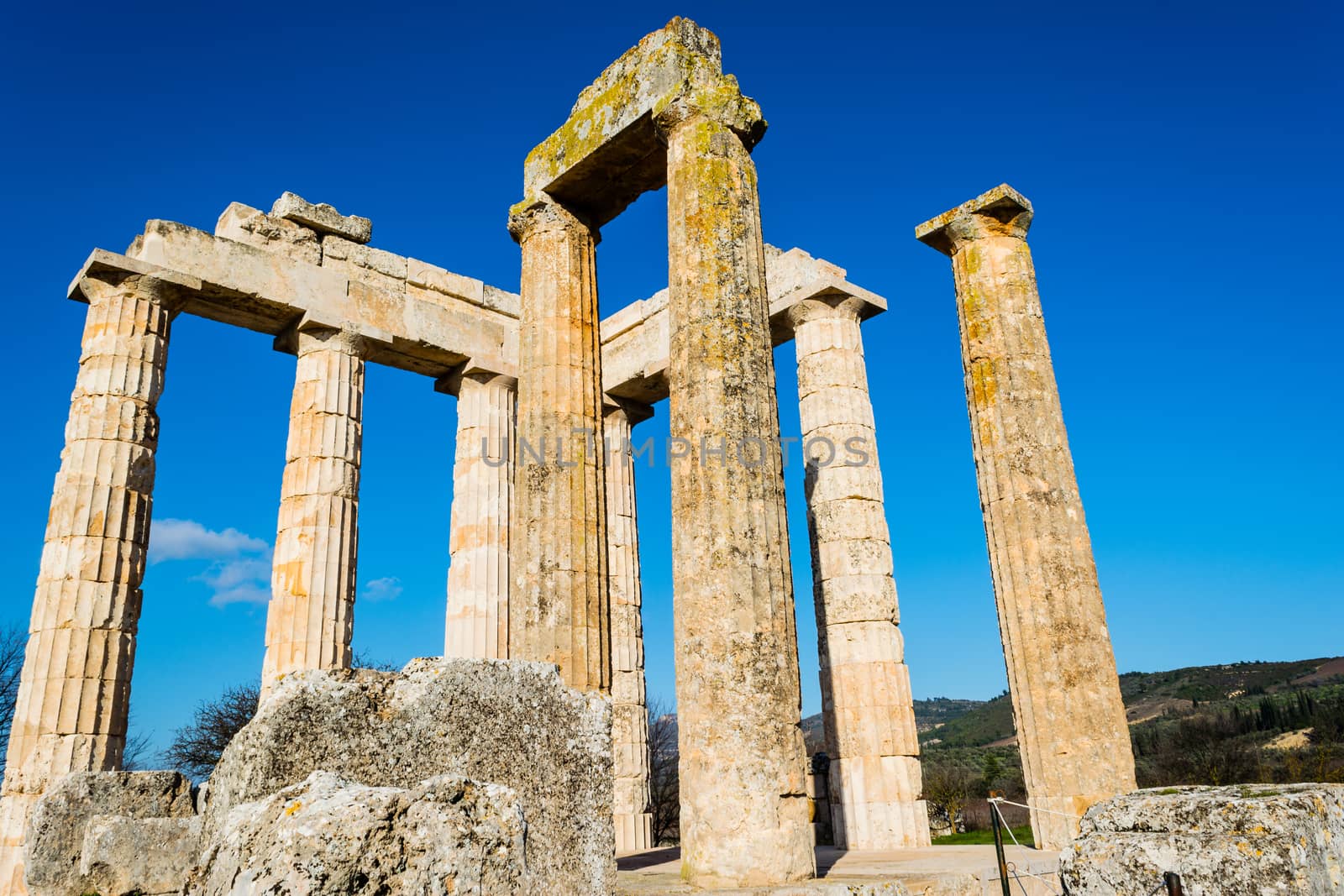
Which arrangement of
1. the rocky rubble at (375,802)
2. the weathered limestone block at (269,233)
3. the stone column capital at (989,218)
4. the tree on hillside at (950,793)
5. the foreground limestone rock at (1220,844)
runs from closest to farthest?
the rocky rubble at (375,802) → the foreground limestone rock at (1220,844) → the stone column capital at (989,218) → the weathered limestone block at (269,233) → the tree on hillside at (950,793)

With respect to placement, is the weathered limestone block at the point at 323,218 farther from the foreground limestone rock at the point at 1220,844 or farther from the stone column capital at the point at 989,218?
the foreground limestone rock at the point at 1220,844

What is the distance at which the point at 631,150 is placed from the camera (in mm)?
11180

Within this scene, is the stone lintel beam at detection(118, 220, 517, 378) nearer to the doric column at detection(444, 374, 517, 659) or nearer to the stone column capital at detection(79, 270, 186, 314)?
the stone column capital at detection(79, 270, 186, 314)

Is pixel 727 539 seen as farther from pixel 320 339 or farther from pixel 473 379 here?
pixel 473 379

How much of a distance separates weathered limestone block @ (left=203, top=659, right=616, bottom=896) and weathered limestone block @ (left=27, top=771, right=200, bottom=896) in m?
4.32

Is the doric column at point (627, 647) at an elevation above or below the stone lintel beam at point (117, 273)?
below

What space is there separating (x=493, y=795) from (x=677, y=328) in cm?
661

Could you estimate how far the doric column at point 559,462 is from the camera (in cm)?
1013

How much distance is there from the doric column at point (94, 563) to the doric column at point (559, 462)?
6.24 metres

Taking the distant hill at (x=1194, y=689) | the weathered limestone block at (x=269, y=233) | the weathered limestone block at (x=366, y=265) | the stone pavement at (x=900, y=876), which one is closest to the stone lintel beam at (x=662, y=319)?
the weathered limestone block at (x=366, y=265)

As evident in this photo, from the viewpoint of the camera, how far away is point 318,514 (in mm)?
15289

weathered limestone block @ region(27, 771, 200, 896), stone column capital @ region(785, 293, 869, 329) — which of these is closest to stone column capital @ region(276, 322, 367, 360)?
stone column capital @ region(785, 293, 869, 329)

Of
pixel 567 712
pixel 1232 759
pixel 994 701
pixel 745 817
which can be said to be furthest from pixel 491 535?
pixel 994 701

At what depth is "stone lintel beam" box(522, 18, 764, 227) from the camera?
33.6ft
